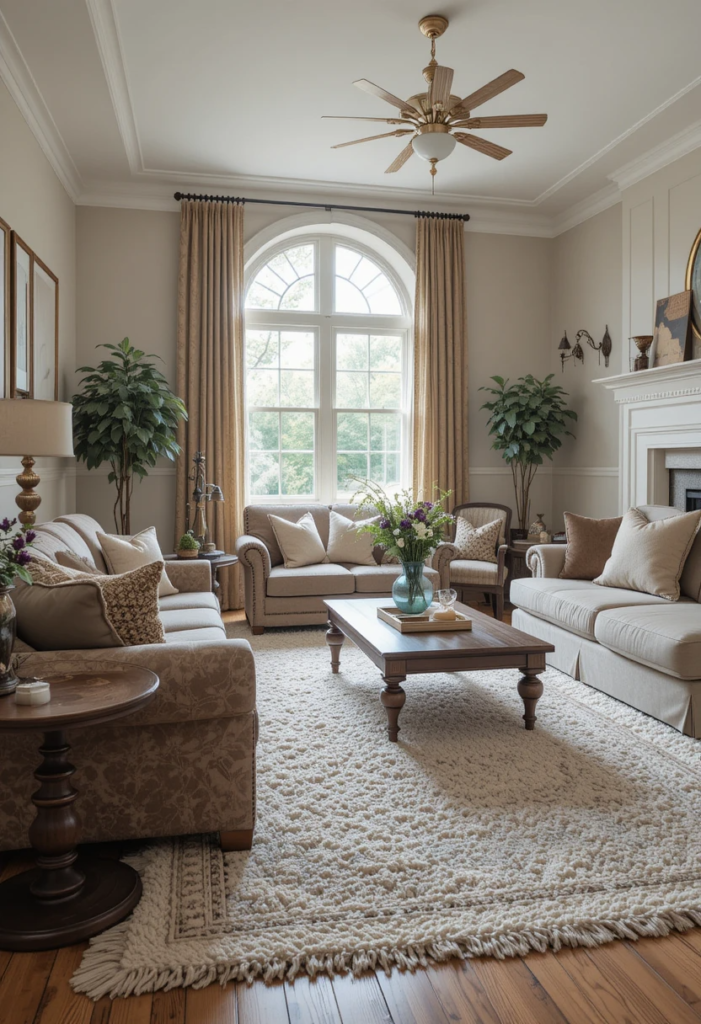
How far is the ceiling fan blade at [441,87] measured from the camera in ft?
11.1

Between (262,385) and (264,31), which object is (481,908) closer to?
(264,31)

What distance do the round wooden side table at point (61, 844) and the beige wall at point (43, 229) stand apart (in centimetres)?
239

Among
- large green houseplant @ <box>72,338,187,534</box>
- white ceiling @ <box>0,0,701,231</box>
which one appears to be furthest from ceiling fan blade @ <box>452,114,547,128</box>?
large green houseplant @ <box>72,338,187,534</box>

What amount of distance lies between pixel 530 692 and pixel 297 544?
2604mm

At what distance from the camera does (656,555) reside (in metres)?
4.16

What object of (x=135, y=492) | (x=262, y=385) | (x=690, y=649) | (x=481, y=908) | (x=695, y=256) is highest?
(x=695, y=256)

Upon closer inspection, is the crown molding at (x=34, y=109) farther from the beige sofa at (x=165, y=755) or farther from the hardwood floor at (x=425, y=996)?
the hardwood floor at (x=425, y=996)

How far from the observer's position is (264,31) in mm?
3934

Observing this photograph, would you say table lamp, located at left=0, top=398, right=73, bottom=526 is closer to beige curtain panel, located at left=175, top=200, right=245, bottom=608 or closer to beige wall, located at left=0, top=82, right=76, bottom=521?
beige wall, located at left=0, top=82, right=76, bottom=521

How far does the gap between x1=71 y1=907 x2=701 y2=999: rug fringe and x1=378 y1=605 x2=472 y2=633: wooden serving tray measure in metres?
1.77

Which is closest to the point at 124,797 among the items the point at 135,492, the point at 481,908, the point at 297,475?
the point at 481,908

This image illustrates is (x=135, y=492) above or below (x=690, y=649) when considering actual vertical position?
above

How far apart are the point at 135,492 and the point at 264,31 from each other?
3500 mm

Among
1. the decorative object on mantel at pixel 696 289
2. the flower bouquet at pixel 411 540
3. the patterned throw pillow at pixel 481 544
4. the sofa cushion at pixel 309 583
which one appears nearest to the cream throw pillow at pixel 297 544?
the sofa cushion at pixel 309 583
